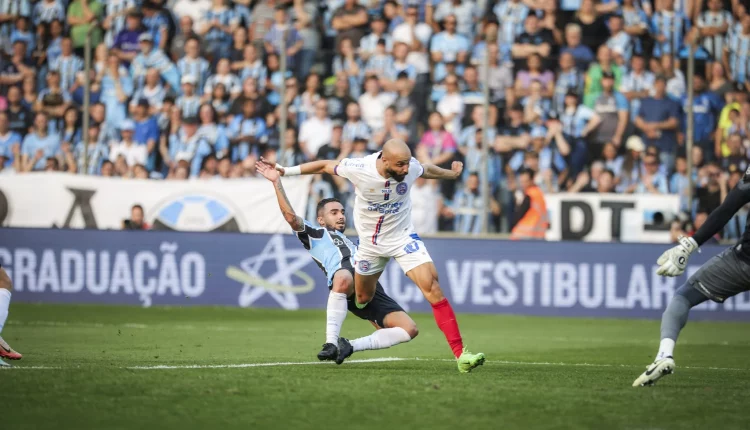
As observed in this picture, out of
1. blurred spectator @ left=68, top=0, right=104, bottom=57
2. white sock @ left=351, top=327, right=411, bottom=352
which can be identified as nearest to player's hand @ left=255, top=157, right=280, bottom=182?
white sock @ left=351, top=327, right=411, bottom=352

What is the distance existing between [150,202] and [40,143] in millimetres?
2665

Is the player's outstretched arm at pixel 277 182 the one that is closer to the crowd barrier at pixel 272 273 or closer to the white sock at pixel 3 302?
the white sock at pixel 3 302

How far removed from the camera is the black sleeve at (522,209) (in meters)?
20.5

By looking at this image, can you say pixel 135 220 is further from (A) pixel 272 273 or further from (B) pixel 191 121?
(A) pixel 272 273

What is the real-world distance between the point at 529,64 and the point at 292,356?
10.7 meters

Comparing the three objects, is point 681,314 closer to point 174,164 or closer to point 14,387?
point 14,387

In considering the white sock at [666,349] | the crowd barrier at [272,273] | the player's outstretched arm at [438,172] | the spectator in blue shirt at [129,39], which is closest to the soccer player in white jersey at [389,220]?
the player's outstretched arm at [438,172]

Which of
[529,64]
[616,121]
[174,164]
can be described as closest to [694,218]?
[616,121]

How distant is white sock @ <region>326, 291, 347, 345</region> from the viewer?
1142 centimetres

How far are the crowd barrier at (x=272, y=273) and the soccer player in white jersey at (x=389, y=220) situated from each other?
30.4 ft

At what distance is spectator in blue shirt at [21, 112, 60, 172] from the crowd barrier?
197 cm

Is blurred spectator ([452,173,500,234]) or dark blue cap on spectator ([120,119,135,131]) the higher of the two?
dark blue cap on spectator ([120,119,135,131])

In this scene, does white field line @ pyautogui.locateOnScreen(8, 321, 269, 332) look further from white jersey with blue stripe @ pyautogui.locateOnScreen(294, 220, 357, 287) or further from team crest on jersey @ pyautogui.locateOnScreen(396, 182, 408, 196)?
team crest on jersey @ pyautogui.locateOnScreen(396, 182, 408, 196)

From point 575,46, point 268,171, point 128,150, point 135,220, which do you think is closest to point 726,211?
point 268,171
